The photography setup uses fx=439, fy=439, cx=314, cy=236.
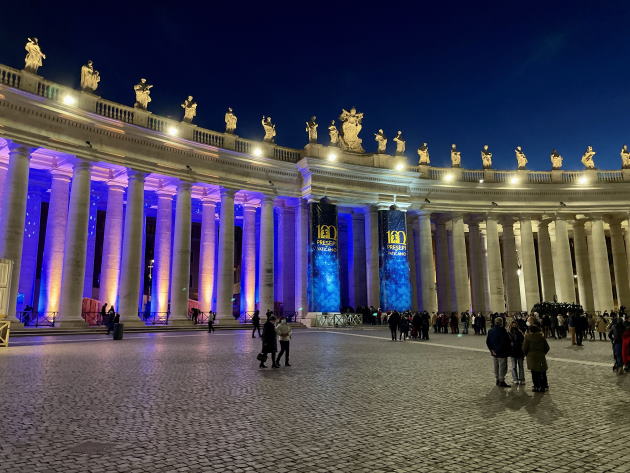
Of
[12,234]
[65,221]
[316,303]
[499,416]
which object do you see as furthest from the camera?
[316,303]

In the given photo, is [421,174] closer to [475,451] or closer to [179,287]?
[179,287]

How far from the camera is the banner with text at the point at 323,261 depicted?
124ft

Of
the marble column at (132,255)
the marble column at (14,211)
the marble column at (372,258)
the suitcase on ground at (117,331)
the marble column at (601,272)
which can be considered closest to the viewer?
the suitcase on ground at (117,331)

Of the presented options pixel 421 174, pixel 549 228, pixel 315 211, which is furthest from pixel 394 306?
pixel 549 228

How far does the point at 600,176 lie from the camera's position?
48.9 m

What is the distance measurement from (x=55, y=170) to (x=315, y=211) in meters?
20.4

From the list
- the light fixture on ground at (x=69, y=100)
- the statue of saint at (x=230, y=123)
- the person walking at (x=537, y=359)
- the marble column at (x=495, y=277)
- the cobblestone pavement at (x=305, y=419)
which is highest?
the statue of saint at (x=230, y=123)

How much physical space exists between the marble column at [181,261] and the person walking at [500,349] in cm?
2636

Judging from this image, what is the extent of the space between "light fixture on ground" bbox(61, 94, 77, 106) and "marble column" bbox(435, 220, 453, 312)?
36.6 m

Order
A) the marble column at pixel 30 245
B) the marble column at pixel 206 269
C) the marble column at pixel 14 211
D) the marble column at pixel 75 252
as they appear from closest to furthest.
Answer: the marble column at pixel 14 211
the marble column at pixel 75 252
the marble column at pixel 30 245
the marble column at pixel 206 269

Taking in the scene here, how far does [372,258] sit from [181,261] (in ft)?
58.1

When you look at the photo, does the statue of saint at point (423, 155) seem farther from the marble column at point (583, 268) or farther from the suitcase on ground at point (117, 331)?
the suitcase on ground at point (117, 331)

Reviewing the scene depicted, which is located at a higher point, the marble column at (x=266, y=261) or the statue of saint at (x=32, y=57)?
the statue of saint at (x=32, y=57)

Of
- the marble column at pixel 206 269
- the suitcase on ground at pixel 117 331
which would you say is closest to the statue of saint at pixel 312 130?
the marble column at pixel 206 269
